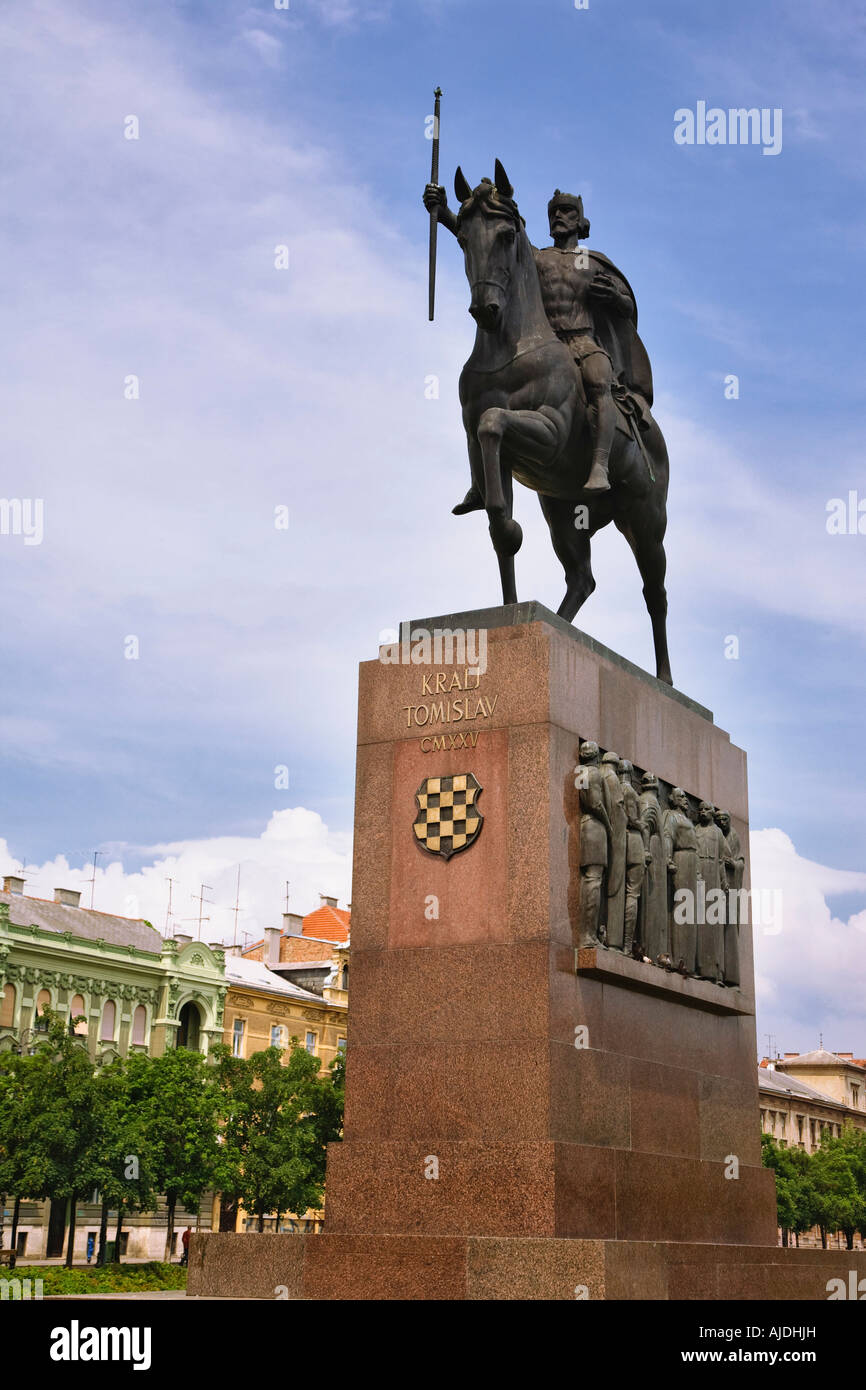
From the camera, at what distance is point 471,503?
15875 mm

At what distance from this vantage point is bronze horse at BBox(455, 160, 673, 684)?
1517 centimetres

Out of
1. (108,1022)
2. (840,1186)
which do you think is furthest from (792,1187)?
(108,1022)

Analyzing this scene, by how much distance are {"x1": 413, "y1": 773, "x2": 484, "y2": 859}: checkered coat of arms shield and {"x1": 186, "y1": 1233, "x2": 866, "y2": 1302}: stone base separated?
11.1 feet

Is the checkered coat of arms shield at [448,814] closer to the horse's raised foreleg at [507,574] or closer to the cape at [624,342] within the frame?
the horse's raised foreleg at [507,574]

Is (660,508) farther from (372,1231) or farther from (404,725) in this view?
(372,1231)

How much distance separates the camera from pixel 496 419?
1493cm

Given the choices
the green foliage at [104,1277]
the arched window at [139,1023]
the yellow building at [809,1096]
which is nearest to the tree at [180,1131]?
the green foliage at [104,1277]

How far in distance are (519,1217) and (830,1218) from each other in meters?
67.6

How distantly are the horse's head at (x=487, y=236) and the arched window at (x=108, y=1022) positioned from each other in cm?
5272

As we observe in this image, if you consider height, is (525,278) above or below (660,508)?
above

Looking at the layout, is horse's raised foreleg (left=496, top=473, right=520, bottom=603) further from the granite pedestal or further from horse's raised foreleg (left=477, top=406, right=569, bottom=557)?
the granite pedestal

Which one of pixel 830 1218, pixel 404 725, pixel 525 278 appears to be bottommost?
pixel 830 1218

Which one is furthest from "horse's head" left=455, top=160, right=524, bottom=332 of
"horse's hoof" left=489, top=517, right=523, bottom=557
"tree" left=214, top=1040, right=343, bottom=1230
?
"tree" left=214, top=1040, right=343, bottom=1230
